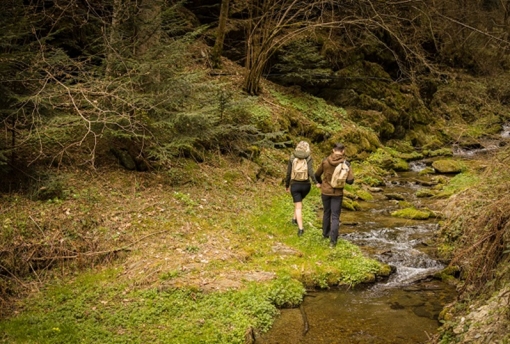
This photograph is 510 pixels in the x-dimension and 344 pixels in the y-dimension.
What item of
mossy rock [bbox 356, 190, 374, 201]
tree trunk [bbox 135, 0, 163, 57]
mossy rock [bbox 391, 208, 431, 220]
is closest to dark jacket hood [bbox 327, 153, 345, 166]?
mossy rock [bbox 391, 208, 431, 220]

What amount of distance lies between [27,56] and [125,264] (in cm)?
416

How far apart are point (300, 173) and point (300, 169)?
9 centimetres

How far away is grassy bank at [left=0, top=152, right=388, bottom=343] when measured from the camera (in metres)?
6.02

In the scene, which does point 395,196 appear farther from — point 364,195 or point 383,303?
point 383,303

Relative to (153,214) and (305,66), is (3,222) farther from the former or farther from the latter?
(305,66)

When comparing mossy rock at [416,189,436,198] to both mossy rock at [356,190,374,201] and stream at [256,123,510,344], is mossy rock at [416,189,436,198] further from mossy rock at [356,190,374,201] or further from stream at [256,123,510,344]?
stream at [256,123,510,344]

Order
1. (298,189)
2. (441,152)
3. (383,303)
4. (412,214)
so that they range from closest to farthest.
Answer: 1. (383,303)
2. (298,189)
3. (412,214)
4. (441,152)

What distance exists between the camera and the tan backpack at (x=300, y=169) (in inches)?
361

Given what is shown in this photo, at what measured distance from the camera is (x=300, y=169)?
918 centimetres

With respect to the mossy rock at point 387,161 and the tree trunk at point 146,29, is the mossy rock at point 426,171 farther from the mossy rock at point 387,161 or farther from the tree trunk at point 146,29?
the tree trunk at point 146,29

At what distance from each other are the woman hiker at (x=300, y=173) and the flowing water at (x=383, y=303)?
61.1 inches

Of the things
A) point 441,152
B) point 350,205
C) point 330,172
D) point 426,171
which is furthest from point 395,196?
point 441,152

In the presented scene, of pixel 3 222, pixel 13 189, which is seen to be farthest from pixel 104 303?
pixel 13 189

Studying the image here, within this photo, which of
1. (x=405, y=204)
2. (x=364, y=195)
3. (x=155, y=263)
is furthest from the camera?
(x=364, y=195)
